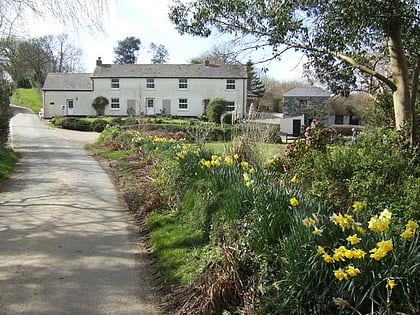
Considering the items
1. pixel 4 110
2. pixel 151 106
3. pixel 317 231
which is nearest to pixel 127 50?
pixel 151 106

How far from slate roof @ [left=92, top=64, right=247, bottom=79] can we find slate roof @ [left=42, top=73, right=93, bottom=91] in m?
1.93

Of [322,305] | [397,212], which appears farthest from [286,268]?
[397,212]

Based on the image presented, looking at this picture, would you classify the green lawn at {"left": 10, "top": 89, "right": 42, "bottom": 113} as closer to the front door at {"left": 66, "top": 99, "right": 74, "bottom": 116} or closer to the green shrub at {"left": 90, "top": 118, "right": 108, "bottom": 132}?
the front door at {"left": 66, "top": 99, "right": 74, "bottom": 116}

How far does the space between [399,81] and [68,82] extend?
4786 centimetres

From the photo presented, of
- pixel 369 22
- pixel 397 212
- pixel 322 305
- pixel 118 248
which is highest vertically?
pixel 369 22

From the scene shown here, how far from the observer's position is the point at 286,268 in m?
3.39

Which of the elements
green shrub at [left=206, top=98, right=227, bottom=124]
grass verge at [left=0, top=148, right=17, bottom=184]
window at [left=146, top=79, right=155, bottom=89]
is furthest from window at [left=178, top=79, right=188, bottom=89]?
grass verge at [left=0, top=148, right=17, bottom=184]

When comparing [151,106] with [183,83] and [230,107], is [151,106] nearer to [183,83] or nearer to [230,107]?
[183,83]

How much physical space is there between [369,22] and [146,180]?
5.92m

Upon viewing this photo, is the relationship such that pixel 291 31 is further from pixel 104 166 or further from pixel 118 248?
pixel 104 166

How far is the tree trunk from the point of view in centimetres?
774

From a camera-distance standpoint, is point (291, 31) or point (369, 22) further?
point (291, 31)

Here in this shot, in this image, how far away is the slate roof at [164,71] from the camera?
157ft

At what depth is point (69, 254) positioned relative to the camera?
17.3 feet
